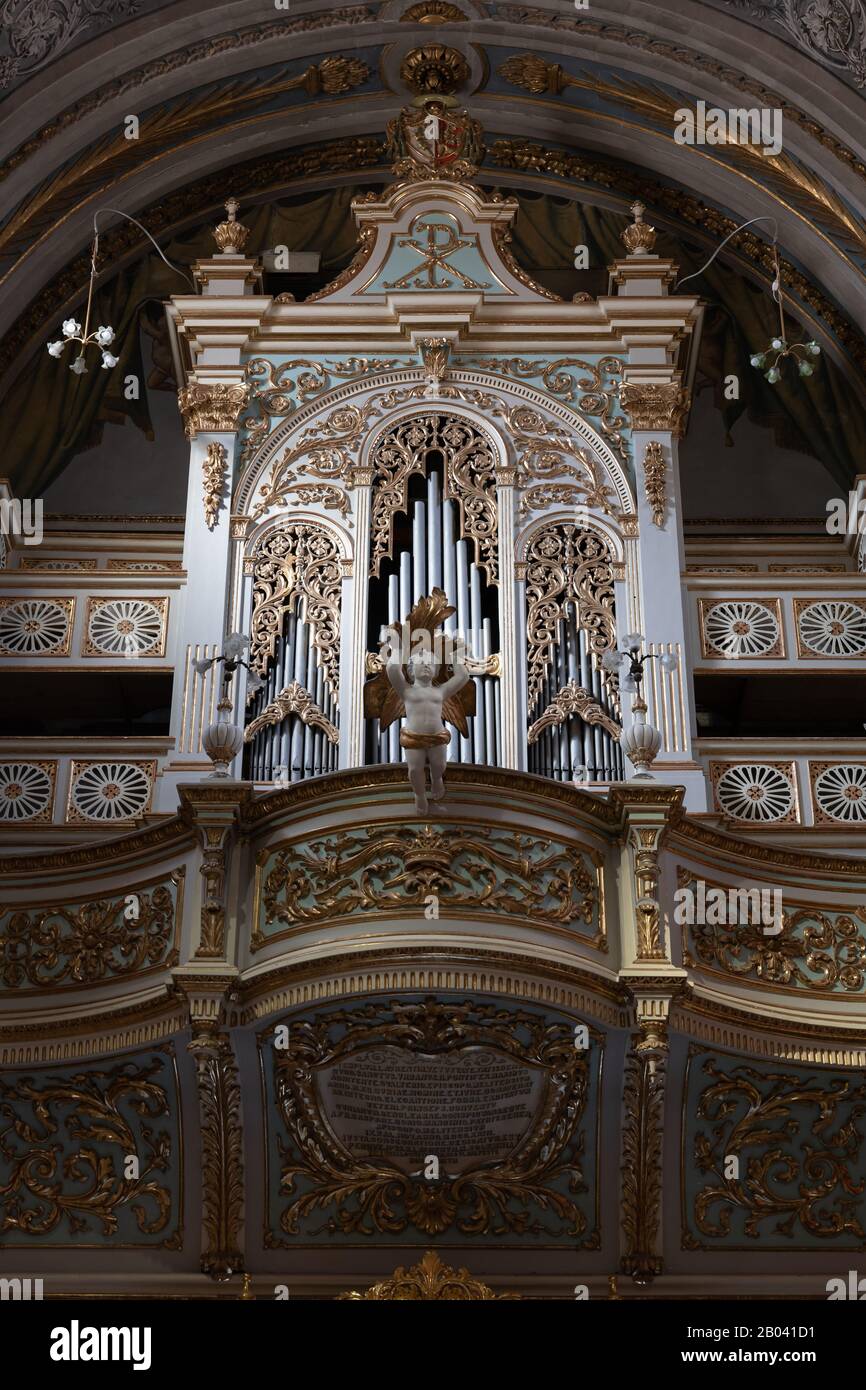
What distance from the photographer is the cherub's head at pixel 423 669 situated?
40.5 feet

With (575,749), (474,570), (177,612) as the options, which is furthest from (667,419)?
(177,612)

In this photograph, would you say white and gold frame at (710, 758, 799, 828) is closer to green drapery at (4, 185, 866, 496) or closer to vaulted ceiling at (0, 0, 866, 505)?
green drapery at (4, 185, 866, 496)

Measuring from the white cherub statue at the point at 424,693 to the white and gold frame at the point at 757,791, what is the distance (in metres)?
2.34

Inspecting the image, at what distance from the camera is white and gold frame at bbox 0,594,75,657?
15.7 m

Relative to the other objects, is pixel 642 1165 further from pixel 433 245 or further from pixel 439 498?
pixel 433 245

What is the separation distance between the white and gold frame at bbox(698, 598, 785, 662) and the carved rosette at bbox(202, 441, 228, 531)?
399cm

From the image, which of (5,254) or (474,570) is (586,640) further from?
(5,254)

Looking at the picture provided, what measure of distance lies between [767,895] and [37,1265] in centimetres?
550

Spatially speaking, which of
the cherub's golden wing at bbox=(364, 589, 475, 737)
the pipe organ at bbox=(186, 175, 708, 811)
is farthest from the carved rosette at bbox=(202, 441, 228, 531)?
the cherub's golden wing at bbox=(364, 589, 475, 737)

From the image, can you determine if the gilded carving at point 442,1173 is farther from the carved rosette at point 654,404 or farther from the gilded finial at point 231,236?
the gilded finial at point 231,236

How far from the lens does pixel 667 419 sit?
16.0 meters

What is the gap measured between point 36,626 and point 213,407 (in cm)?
230

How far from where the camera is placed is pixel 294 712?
14.5 metres

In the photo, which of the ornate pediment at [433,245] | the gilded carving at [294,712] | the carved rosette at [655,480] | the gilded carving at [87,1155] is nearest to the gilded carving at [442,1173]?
the gilded carving at [87,1155]
